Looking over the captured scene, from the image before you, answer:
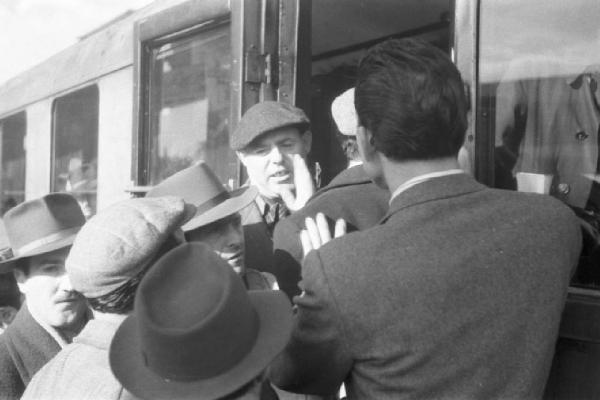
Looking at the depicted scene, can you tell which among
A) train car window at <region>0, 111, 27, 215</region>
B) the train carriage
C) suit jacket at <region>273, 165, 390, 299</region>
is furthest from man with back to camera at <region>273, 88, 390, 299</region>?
train car window at <region>0, 111, 27, 215</region>

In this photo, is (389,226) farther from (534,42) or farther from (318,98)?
(318,98)

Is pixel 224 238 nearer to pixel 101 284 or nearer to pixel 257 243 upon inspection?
pixel 257 243

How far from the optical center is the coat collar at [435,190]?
1.27 m

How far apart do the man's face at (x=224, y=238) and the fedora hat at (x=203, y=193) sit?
0.04m

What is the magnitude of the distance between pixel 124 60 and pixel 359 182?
2.14 meters

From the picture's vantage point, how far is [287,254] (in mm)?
1870

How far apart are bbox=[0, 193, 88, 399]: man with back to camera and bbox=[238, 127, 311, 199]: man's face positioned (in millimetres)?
652

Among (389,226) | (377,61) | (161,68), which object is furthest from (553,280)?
(161,68)

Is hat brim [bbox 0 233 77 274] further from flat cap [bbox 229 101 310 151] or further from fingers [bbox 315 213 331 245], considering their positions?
fingers [bbox 315 213 331 245]

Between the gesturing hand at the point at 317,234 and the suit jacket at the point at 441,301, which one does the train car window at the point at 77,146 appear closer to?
the gesturing hand at the point at 317,234

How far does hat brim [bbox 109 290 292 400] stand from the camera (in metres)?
1.16

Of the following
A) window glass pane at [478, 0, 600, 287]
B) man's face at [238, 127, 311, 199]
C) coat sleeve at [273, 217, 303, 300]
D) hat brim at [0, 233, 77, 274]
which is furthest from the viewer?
man's face at [238, 127, 311, 199]

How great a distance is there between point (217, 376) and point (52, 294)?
109 cm

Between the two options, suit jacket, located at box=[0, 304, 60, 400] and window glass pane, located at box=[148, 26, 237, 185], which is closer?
suit jacket, located at box=[0, 304, 60, 400]
